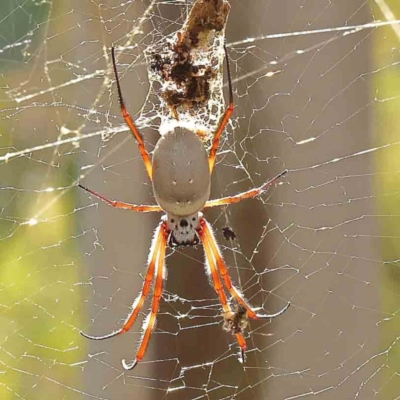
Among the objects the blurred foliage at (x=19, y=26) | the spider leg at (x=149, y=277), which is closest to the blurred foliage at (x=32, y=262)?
the blurred foliage at (x=19, y=26)

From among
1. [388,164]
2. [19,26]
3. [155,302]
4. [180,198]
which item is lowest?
[155,302]

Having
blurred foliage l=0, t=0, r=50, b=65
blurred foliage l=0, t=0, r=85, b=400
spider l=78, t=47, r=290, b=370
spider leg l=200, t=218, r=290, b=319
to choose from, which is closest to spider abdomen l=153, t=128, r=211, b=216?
spider l=78, t=47, r=290, b=370

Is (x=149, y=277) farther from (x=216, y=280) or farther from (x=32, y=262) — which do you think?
(x=32, y=262)

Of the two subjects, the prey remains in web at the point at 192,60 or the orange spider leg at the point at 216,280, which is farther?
the orange spider leg at the point at 216,280

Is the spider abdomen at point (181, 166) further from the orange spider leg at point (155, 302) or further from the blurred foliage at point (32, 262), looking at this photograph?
the blurred foliage at point (32, 262)

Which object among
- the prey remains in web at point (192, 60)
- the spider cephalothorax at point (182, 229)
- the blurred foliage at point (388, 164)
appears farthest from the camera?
the blurred foliage at point (388, 164)

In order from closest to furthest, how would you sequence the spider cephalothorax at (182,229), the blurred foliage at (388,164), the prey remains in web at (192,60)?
the prey remains in web at (192,60) → the spider cephalothorax at (182,229) → the blurred foliage at (388,164)

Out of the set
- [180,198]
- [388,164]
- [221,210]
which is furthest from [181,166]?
[388,164]
